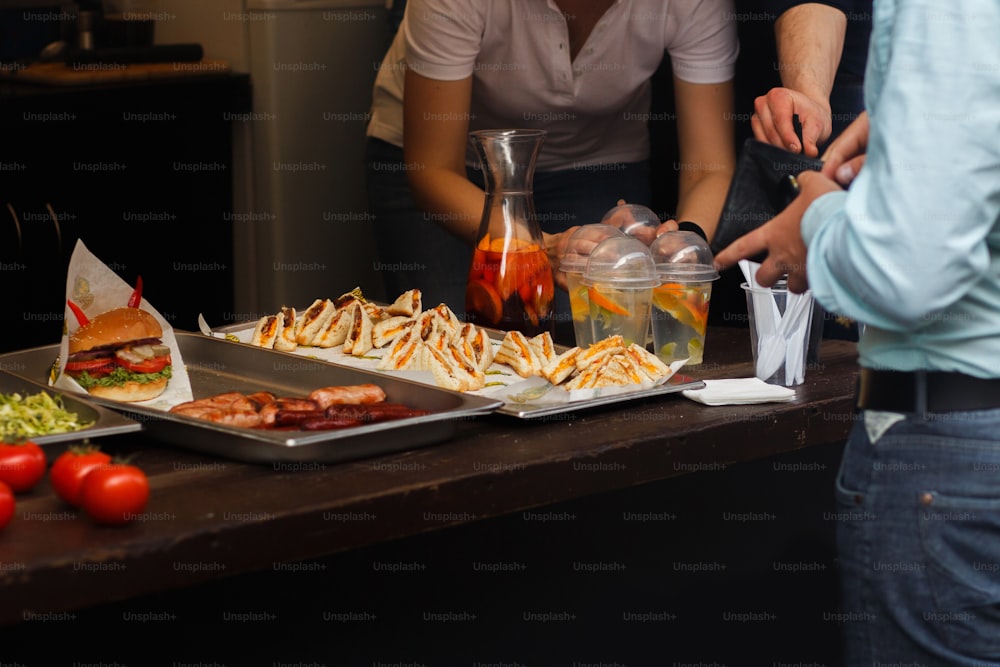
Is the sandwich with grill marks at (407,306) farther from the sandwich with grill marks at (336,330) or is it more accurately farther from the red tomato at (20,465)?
the red tomato at (20,465)

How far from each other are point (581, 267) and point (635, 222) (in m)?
0.16

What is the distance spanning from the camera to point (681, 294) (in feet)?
6.04

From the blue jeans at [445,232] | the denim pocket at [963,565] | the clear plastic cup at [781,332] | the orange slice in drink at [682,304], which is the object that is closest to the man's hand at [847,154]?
the denim pocket at [963,565]

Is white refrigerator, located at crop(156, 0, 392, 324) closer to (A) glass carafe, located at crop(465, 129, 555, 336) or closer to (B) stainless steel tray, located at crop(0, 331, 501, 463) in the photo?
(A) glass carafe, located at crop(465, 129, 555, 336)

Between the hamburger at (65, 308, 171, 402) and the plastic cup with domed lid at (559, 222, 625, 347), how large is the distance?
0.62 m

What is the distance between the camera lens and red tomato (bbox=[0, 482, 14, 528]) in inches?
44.3

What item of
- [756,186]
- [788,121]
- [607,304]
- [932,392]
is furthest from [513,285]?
[932,392]

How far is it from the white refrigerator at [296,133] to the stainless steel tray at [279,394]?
1965 mm

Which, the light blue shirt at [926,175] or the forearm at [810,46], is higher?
the forearm at [810,46]

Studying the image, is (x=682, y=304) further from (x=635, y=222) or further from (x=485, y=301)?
(x=485, y=301)

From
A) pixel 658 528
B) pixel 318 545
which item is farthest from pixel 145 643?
pixel 658 528

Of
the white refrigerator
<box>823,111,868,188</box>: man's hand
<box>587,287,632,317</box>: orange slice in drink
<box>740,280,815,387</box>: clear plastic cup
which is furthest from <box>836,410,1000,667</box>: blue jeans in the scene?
the white refrigerator

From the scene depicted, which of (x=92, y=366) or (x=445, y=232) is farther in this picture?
(x=445, y=232)

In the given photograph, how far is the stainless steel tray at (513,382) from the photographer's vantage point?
1.51m
